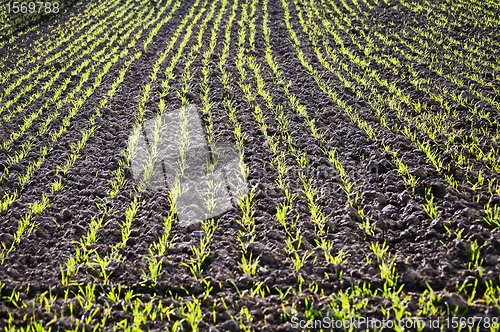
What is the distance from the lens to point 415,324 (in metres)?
1.84

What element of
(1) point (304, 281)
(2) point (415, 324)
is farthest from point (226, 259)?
(2) point (415, 324)

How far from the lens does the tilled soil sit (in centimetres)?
202

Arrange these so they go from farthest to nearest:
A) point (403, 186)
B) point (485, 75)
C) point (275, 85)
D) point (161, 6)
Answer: point (161, 6)
point (275, 85)
point (485, 75)
point (403, 186)

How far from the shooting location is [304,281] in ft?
7.24

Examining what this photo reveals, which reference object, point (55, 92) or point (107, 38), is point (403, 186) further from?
point (107, 38)

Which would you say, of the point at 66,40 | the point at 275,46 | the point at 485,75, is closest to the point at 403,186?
the point at 485,75

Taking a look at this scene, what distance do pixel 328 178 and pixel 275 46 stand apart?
4.84m

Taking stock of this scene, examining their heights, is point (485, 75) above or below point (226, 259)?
above

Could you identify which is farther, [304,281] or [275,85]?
[275,85]

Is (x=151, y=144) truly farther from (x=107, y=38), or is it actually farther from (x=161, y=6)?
(x=161, y=6)

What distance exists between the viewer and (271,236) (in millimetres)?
2598

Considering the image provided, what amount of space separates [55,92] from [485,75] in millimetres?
6343

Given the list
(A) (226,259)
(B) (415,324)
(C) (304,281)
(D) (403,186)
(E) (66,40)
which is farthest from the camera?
(E) (66,40)

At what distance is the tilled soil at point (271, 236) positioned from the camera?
6.63ft
